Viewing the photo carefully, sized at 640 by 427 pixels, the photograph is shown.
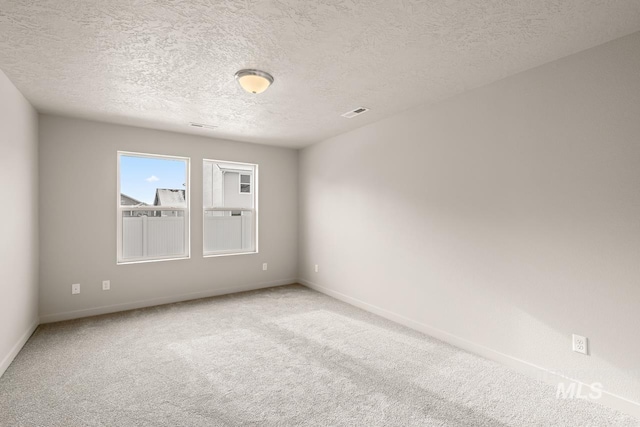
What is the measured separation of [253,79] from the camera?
2.56 metres

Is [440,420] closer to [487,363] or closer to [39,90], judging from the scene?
[487,363]

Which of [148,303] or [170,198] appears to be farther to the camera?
[170,198]

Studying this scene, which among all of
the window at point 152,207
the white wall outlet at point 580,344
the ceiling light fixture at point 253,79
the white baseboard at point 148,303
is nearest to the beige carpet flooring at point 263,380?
the white baseboard at point 148,303

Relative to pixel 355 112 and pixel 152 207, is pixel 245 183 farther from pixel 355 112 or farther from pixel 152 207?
pixel 355 112

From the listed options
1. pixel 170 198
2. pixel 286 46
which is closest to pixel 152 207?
pixel 170 198

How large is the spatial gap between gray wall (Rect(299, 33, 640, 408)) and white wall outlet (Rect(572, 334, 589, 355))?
38mm

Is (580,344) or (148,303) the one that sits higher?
(580,344)

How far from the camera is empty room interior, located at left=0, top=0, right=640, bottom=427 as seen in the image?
2.02 meters

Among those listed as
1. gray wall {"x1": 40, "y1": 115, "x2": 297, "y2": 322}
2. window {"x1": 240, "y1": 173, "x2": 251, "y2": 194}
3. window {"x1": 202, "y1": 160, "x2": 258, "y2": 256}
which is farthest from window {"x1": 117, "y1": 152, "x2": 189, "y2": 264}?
window {"x1": 240, "y1": 173, "x2": 251, "y2": 194}

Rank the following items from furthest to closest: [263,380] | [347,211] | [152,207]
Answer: [347,211], [152,207], [263,380]

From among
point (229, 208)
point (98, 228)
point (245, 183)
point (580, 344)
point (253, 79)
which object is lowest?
point (580, 344)

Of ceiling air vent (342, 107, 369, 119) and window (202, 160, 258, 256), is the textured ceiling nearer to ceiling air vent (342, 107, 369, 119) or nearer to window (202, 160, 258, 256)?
ceiling air vent (342, 107, 369, 119)

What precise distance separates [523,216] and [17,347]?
469cm

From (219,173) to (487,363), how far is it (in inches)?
184
